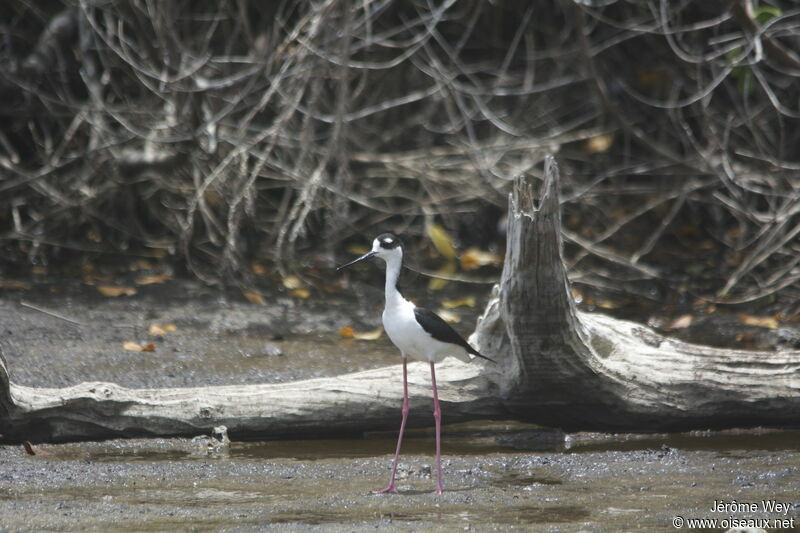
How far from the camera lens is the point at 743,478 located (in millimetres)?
4945

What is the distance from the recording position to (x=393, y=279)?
514cm

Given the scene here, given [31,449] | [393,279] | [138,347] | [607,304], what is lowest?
[31,449]

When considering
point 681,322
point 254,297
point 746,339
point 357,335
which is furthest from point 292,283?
point 746,339

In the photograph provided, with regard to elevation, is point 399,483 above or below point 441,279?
below

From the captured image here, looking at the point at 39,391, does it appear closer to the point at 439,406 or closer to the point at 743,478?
the point at 439,406

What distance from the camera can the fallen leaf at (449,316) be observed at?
7926mm

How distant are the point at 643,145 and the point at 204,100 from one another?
4.22m

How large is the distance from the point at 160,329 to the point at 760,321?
413 cm

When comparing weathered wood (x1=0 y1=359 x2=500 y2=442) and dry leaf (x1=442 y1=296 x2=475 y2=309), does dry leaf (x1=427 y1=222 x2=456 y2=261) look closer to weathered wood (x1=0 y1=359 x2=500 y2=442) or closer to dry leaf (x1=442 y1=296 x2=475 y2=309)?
dry leaf (x1=442 y1=296 x2=475 y2=309)

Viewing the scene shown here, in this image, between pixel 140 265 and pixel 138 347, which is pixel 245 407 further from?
pixel 140 265

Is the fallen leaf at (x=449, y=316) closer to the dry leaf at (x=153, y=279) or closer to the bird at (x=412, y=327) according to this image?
the dry leaf at (x=153, y=279)

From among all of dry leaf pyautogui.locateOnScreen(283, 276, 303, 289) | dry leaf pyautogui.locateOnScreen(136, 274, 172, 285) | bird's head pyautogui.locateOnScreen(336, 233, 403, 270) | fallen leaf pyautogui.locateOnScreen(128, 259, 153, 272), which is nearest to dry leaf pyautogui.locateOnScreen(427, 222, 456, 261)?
dry leaf pyautogui.locateOnScreen(283, 276, 303, 289)

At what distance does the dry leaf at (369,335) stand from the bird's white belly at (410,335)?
2.45m

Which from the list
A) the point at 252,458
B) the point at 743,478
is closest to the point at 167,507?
the point at 252,458
